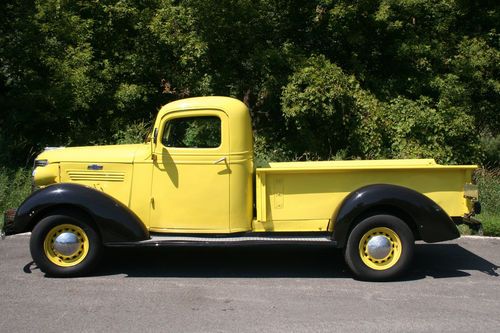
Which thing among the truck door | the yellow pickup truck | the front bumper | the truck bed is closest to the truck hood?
the yellow pickup truck

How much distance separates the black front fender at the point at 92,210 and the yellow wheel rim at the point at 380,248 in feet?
7.91

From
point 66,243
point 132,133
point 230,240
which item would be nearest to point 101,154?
point 66,243

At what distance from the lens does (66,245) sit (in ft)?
19.7

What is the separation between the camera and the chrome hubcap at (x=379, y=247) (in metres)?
5.95

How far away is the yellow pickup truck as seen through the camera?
234 inches

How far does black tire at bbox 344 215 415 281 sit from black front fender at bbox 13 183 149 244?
2.29 meters

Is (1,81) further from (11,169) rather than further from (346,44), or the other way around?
(346,44)

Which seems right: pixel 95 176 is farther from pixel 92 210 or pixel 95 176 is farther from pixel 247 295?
pixel 247 295

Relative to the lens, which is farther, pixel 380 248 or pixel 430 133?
pixel 430 133

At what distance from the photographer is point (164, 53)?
12.6 m

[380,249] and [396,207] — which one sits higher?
[396,207]

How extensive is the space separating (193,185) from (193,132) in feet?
2.15

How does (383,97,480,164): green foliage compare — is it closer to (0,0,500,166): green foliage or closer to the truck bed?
(0,0,500,166): green foliage

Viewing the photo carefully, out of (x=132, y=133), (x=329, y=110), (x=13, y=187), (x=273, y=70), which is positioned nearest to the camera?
(x=13, y=187)
